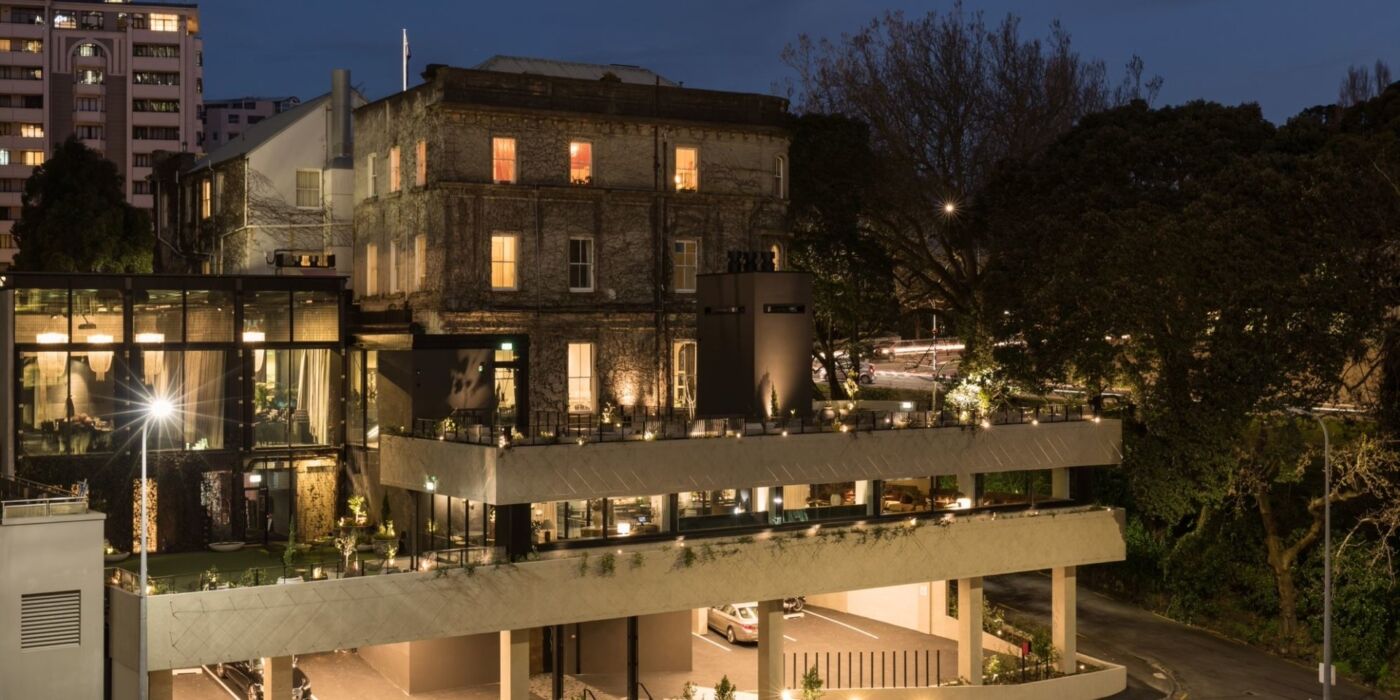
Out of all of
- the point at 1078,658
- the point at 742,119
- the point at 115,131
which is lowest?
the point at 1078,658

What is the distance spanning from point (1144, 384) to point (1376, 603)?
1058 centimetres

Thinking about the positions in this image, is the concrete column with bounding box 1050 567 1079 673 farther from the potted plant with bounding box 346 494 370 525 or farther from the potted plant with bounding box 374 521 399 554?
the potted plant with bounding box 346 494 370 525

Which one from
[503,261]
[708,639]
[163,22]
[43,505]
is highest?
[163,22]

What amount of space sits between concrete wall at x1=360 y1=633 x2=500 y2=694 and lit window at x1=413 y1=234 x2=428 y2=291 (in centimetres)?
1267

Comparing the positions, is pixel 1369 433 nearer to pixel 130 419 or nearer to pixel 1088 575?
pixel 1088 575

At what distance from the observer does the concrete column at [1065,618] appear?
48.0 metres

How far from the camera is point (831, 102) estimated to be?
234 feet

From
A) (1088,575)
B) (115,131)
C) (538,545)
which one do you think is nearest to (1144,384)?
(1088,575)

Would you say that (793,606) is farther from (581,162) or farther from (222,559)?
(222,559)

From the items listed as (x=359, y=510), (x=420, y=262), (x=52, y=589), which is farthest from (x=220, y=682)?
(x=420, y=262)

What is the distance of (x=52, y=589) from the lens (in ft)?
110

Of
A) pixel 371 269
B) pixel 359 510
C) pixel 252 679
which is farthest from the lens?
pixel 371 269

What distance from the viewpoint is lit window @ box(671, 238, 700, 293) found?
53625 mm

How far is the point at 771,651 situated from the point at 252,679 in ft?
→ 46.9
